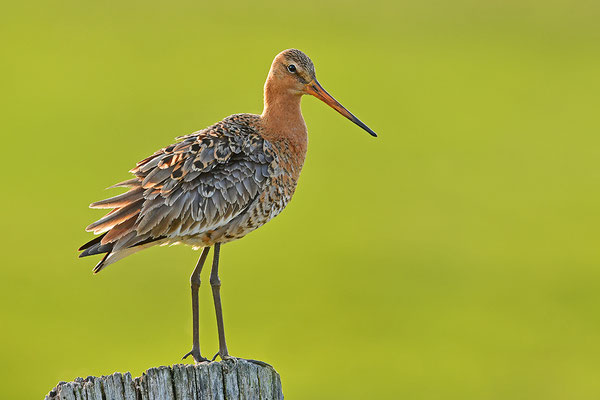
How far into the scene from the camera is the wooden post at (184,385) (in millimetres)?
6121

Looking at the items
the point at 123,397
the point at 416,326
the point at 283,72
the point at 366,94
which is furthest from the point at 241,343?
the point at 366,94

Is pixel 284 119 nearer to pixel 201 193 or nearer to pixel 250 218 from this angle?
pixel 250 218

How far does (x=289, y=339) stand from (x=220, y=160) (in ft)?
32.8

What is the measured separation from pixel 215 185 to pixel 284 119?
3.14ft

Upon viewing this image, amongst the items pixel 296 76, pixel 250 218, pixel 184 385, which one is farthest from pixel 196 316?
pixel 184 385

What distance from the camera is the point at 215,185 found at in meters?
8.55

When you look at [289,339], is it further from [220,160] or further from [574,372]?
[220,160]

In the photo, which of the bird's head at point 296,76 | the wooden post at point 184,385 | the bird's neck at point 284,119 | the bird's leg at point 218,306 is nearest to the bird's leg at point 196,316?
the bird's leg at point 218,306

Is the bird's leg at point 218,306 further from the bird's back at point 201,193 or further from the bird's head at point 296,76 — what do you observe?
the bird's head at point 296,76

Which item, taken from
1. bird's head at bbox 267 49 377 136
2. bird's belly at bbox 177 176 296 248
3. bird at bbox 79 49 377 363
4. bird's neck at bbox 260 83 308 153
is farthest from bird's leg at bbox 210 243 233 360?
bird's head at bbox 267 49 377 136

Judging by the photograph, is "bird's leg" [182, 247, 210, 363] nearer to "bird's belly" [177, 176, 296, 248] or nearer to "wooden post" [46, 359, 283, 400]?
"bird's belly" [177, 176, 296, 248]

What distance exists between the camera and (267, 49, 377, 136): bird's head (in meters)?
9.20

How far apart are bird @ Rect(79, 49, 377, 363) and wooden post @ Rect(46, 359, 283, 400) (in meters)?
1.49

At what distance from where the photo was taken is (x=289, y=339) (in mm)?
18234
